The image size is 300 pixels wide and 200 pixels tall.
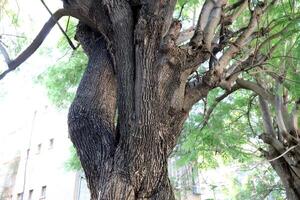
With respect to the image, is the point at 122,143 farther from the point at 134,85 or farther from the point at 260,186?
the point at 260,186

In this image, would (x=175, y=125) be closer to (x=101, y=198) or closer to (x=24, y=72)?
(x=101, y=198)

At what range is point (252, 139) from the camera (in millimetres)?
9203

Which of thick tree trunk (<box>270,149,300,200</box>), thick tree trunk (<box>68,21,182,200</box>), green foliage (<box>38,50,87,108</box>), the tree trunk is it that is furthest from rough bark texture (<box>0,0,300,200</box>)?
thick tree trunk (<box>270,149,300,200</box>)

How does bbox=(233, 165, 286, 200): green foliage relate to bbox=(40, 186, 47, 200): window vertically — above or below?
below

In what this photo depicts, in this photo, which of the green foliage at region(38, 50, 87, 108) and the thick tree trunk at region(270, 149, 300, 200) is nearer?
the green foliage at region(38, 50, 87, 108)

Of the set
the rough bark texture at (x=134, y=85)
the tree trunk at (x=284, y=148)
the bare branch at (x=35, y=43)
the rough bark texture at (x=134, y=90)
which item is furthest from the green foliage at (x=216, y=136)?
the bare branch at (x=35, y=43)

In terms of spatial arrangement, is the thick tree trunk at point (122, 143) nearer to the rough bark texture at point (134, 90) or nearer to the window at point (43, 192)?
the rough bark texture at point (134, 90)

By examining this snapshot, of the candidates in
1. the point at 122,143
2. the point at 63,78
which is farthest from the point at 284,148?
the point at 122,143

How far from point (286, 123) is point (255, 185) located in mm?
5120

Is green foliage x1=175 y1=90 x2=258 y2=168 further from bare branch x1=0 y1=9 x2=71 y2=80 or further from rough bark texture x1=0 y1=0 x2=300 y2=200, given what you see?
bare branch x1=0 y1=9 x2=71 y2=80

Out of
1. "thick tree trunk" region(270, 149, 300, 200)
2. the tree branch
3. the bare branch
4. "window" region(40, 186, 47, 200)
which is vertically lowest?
"thick tree trunk" region(270, 149, 300, 200)

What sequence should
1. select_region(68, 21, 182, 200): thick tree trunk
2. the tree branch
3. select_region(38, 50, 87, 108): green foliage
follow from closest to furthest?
select_region(68, 21, 182, 200): thick tree trunk → the tree branch → select_region(38, 50, 87, 108): green foliage

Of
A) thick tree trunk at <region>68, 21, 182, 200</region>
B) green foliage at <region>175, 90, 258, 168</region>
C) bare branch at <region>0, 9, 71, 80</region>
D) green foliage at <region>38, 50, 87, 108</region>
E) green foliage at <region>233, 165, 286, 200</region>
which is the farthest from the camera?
green foliage at <region>233, 165, 286, 200</region>

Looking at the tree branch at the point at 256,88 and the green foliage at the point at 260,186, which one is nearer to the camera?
the tree branch at the point at 256,88
